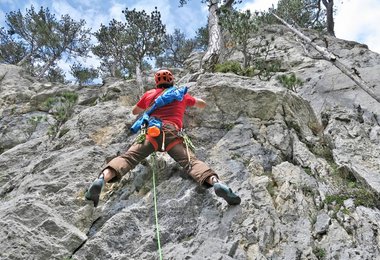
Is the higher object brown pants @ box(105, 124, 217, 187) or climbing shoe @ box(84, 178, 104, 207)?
brown pants @ box(105, 124, 217, 187)

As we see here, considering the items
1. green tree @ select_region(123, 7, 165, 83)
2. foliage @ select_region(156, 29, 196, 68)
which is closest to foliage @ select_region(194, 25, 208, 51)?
foliage @ select_region(156, 29, 196, 68)

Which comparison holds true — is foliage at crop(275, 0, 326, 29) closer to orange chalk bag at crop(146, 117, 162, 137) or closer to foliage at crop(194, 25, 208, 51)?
foliage at crop(194, 25, 208, 51)

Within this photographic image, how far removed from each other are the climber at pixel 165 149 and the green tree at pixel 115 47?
1155 cm

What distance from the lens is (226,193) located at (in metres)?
5.39

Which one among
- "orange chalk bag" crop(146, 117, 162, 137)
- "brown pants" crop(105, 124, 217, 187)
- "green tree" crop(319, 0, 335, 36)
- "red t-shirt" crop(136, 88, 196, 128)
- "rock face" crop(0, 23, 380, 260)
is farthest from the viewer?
"green tree" crop(319, 0, 335, 36)

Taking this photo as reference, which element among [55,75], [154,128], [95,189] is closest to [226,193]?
[154,128]

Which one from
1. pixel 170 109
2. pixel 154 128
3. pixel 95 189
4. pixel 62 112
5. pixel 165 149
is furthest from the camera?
pixel 62 112

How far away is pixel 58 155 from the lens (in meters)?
7.80

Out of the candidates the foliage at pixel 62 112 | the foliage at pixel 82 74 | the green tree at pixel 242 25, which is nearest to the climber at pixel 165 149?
the foliage at pixel 62 112

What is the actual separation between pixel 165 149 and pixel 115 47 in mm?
17022

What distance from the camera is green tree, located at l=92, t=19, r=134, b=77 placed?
20.3 m

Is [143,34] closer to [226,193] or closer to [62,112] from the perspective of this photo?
[62,112]

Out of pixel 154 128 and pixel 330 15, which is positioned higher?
pixel 330 15

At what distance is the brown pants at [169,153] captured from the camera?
230 inches
